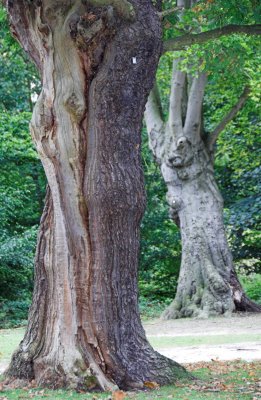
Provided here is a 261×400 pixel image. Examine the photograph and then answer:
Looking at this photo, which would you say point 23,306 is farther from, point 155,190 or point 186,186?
point 155,190

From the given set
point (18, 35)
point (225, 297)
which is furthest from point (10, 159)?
point (18, 35)

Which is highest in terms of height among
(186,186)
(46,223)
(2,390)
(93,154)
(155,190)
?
(155,190)

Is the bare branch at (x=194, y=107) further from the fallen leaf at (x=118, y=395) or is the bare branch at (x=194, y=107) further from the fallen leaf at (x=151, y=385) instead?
the fallen leaf at (x=118, y=395)

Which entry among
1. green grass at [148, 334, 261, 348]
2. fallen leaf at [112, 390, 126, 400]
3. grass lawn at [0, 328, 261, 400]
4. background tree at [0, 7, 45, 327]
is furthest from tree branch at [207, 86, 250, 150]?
fallen leaf at [112, 390, 126, 400]

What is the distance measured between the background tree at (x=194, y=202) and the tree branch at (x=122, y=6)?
12.3 m

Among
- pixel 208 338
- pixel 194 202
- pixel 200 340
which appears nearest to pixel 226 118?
pixel 194 202

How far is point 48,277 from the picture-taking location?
30.2 feet

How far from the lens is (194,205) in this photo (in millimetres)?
22453

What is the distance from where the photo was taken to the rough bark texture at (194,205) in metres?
21.5

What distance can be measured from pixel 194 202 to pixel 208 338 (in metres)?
7.54

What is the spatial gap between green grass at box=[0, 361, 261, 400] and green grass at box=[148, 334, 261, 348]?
163 inches

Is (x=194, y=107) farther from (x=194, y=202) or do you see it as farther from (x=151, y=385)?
(x=151, y=385)

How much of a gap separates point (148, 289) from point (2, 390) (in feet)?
74.7

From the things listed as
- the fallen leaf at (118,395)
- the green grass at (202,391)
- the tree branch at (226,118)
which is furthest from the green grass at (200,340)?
the tree branch at (226,118)
